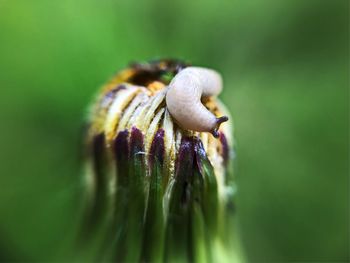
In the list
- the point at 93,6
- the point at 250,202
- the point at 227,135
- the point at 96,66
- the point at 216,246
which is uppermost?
the point at 93,6

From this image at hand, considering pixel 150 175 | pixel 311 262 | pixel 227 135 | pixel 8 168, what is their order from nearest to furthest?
pixel 150 175 → pixel 227 135 → pixel 8 168 → pixel 311 262

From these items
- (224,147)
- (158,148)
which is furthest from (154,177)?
(224,147)

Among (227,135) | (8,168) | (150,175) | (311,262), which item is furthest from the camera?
(311,262)

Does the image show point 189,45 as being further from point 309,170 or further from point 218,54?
point 309,170

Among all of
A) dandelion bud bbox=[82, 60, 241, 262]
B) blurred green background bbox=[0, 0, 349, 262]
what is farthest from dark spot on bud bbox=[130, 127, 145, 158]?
blurred green background bbox=[0, 0, 349, 262]

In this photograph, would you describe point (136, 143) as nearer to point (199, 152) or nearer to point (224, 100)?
point (199, 152)

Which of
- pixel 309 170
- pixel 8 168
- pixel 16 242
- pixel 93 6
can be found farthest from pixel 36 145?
pixel 309 170

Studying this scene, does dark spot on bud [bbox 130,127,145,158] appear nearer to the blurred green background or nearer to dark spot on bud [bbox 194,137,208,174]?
dark spot on bud [bbox 194,137,208,174]
